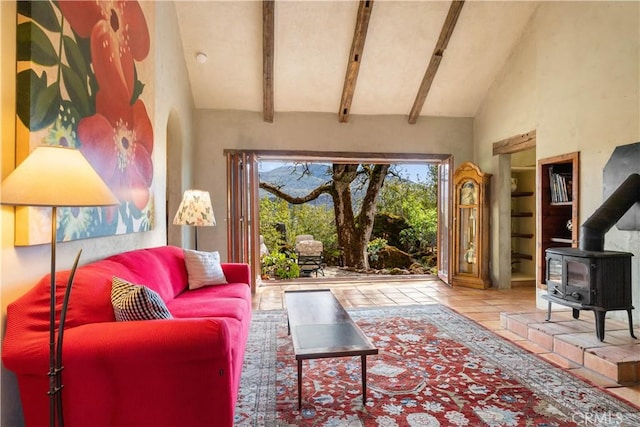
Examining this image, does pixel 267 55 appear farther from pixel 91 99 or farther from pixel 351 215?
pixel 351 215

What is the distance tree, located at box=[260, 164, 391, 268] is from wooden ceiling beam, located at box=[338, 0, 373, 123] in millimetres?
3086

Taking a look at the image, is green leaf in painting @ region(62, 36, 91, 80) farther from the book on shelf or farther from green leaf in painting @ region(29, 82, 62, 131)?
the book on shelf

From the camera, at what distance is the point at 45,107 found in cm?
163

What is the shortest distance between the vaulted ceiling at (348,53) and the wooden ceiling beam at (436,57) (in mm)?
13

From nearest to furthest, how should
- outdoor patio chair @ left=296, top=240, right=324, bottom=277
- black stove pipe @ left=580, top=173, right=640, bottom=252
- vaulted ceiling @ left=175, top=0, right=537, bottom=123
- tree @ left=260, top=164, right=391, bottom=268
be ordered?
black stove pipe @ left=580, top=173, right=640, bottom=252 < vaulted ceiling @ left=175, top=0, right=537, bottom=123 < outdoor patio chair @ left=296, top=240, right=324, bottom=277 < tree @ left=260, top=164, right=391, bottom=268

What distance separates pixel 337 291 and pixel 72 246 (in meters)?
3.66

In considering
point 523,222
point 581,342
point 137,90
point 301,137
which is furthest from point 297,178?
point 581,342

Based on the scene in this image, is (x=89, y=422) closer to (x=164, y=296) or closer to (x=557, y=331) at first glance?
(x=164, y=296)

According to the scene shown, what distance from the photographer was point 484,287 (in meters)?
5.18

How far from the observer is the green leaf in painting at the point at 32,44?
151 cm

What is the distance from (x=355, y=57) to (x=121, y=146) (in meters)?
3.30

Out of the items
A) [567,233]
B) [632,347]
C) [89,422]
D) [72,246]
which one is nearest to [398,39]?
[567,233]

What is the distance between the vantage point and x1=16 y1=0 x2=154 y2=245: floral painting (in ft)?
5.04

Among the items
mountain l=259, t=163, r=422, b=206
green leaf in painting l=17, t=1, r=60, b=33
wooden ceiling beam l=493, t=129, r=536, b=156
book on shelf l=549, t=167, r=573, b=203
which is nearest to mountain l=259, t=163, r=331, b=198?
mountain l=259, t=163, r=422, b=206
